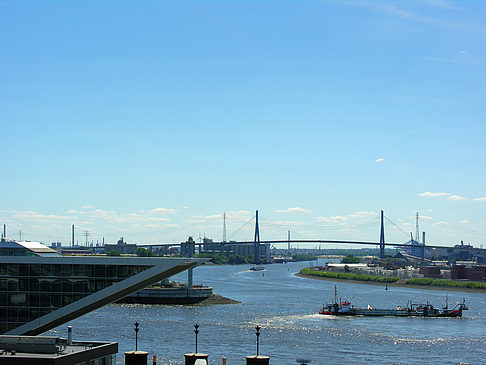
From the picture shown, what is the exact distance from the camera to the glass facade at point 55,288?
39.7m

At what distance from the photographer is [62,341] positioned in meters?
29.4

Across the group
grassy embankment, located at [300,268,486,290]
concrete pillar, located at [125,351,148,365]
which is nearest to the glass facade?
concrete pillar, located at [125,351,148,365]

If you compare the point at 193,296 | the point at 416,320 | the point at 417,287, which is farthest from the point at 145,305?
the point at 417,287

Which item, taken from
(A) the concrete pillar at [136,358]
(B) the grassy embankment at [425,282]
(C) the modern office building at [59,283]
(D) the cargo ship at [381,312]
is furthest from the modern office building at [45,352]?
(B) the grassy embankment at [425,282]

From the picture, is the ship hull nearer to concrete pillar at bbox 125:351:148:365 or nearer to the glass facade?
the glass facade

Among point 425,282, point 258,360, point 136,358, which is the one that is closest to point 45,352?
point 136,358

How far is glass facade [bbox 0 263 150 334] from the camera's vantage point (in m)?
39.7

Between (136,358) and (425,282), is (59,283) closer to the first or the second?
Answer: (136,358)

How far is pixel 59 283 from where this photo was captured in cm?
3997

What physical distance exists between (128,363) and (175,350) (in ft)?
81.1

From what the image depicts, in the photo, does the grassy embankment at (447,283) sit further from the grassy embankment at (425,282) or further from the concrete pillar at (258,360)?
the concrete pillar at (258,360)

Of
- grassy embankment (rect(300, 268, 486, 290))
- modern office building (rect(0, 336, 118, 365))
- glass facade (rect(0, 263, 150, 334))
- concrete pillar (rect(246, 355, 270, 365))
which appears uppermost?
glass facade (rect(0, 263, 150, 334))

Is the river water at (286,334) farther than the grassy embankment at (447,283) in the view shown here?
No

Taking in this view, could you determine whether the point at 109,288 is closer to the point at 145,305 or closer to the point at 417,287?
the point at 145,305
